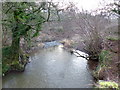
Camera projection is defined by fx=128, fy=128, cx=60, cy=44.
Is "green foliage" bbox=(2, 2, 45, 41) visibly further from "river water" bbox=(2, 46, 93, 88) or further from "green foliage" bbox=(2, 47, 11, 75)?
"river water" bbox=(2, 46, 93, 88)

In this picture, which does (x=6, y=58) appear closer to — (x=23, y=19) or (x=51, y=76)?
(x=23, y=19)

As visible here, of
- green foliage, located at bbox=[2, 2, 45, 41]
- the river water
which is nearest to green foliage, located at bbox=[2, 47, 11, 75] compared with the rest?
the river water

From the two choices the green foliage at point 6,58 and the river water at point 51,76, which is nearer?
the river water at point 51,76

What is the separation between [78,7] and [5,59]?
722 centimetres

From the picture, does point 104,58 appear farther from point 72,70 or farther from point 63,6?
point 63,6

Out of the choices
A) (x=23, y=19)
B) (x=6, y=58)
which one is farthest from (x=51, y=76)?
(x=23, y=19)

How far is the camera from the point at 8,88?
641cm

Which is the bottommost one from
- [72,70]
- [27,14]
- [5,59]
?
[72,70]

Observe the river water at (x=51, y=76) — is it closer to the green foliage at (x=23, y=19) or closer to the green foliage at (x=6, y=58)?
the green foliage at (x=6, y=58)

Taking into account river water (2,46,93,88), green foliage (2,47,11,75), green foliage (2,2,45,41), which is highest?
green foliage (2,2,45,41)

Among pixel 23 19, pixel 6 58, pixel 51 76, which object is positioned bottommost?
pixel 51 76

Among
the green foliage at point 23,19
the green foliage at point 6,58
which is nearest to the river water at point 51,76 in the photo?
the green foliage at point 6,58

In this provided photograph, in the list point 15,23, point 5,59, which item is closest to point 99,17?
point 15,23

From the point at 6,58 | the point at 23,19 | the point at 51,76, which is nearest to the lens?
the point at 51,76
